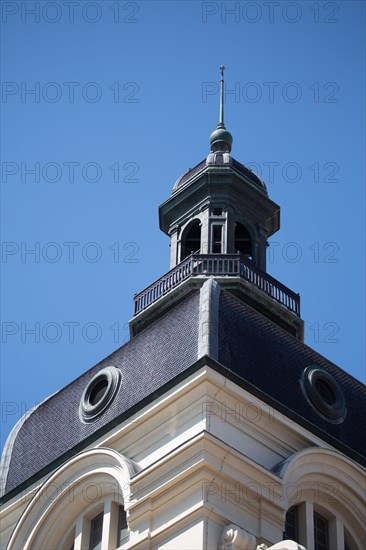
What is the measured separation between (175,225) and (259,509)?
1092 centimetres

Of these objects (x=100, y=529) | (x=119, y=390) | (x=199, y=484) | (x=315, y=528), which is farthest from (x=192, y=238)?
(x=199, y=484)

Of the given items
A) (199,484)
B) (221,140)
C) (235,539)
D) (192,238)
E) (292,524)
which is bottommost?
(235,539)

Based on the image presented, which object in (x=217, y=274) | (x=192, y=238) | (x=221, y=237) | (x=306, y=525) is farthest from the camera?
(x=192, y=238)

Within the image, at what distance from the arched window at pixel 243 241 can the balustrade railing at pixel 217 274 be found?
7.51ft

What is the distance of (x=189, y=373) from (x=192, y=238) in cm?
827

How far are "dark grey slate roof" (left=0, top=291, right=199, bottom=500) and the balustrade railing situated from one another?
219cm

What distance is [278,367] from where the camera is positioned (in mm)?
38656

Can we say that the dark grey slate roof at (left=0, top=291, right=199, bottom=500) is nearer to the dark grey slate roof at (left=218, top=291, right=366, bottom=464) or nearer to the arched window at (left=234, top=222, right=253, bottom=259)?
the dark grey slate roof at (left=218, top=291, right=366, bottom=464)

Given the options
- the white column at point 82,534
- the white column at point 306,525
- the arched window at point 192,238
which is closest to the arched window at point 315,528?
the white column at point 306,525

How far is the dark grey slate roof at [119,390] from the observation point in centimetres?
3806

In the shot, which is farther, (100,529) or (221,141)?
(221,141)

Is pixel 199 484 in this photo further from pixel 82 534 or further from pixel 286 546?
pixel 82 534

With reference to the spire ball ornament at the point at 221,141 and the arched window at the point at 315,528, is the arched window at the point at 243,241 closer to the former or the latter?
the spire ball ornament at the point at 221,141

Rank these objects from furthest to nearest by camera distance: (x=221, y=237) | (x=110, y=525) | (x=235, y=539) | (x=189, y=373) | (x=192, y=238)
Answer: (x=192, y=238), (x=221, y=237), (x=110, y=525), (x=189, y=373), (x=235, y=539)
